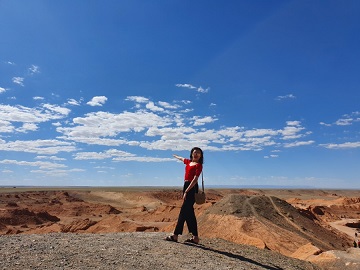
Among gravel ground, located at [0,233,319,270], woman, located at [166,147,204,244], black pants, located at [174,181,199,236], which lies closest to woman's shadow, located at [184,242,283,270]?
gravel ground, located at [0,233,319,270]

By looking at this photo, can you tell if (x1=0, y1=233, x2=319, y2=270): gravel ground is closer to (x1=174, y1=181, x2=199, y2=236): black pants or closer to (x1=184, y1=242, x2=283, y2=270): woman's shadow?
(x1=184, y1=242, x2=283, y2=270): woman's shadow

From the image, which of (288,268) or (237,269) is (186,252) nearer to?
(237,269)

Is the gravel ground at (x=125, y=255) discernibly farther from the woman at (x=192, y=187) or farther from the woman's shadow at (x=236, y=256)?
the woman at (x=192, y=187)

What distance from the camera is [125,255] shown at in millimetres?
6070

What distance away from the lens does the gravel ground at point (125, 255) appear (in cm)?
540

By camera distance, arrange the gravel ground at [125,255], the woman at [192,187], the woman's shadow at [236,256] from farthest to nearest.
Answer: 1. the woman at [192,187]
2. the woman's shadow at [236,256]
3. the gravel ground at [125,255]

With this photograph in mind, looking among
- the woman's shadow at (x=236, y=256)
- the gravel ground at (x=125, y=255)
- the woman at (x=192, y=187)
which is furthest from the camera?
the woman at (x=192, y=187)

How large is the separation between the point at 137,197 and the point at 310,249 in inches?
2330

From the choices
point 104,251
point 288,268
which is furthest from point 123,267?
point 288,268

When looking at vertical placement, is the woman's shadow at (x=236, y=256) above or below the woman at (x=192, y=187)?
below

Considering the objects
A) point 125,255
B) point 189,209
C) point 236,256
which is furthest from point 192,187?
point 125,255

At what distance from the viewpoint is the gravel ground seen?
5402 mm

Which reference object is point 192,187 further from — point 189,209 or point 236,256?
point 236,256

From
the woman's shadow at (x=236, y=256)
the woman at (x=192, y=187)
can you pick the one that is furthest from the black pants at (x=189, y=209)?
the woman's shadow at (x=236, y=256)
